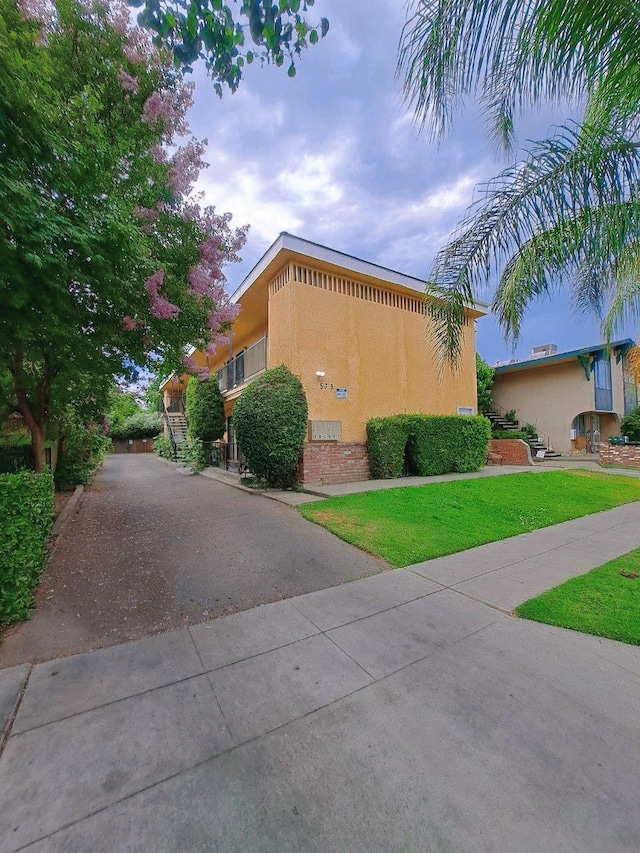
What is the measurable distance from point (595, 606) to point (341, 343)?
9.03 m

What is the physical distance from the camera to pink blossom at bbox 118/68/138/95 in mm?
4539

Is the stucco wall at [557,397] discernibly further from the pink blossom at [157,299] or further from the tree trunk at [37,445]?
the tree trunk at [37,445]

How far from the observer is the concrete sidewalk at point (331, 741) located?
1.58m

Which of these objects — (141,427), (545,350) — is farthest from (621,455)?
(141,427)

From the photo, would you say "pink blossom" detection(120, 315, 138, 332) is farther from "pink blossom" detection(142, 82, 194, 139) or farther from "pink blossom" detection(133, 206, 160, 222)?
"pink blossom" detection(142, 82, 194, 139)

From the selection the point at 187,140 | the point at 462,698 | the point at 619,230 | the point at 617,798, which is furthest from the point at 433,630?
the point at 187,140

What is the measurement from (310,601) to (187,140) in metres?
6.64

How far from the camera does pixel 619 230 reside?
3.89 meters

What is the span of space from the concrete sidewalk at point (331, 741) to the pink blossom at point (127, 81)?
6.44m

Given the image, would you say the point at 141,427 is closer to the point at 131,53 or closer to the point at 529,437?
the point at 529,437

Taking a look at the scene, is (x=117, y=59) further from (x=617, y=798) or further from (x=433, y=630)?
(x=617, y=798)

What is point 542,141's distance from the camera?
4.18m

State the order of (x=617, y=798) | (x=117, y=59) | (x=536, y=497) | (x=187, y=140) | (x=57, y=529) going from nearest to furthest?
(x=617, y=798), (x=117, y=59), (x=187, y=140), (x=57, y=529), (x=536, y=497)

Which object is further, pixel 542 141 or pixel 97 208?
pixel 542 141
